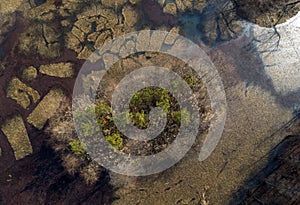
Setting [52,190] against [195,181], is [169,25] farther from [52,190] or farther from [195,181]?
[52,190]

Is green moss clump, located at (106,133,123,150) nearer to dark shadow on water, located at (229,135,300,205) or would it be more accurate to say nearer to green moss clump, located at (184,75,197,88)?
green moss clump, located at (184,75,197,88)

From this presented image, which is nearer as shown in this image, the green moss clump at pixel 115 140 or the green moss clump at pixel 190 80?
the green moss clump at pixel 115 140

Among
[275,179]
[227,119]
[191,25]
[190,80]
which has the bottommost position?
[275,179]

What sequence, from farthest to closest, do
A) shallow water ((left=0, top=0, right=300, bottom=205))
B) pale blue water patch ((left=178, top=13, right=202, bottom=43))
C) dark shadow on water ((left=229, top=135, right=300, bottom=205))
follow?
pale blue water patch ((left=178, top=13, right=202, bottom=43)), shallow water ((left=0, top=0, right=300, bottom=205)), dark shadow on water ((left=229, top=135, right=300, bottom=205))

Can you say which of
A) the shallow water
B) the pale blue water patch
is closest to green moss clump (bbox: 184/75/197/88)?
the shallow water

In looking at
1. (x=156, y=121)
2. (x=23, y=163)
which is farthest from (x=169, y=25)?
(x=23, y=163)

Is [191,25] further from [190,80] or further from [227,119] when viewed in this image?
[227,119]

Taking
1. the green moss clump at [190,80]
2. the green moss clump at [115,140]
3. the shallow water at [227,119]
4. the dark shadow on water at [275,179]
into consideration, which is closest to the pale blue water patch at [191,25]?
the shallow water at [227,119]

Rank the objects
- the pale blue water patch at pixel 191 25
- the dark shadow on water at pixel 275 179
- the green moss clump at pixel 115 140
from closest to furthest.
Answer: the dark shadow on water at pixel 275 179, the green moss clump at pixel 115 140, the pale blue water patch at pixel 191 25

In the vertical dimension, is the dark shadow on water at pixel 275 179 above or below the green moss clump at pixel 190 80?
below

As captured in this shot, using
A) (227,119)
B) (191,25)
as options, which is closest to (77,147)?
(227,119)

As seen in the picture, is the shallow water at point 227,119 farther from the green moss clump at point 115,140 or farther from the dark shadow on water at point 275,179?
the green moss clump at point 115,140
